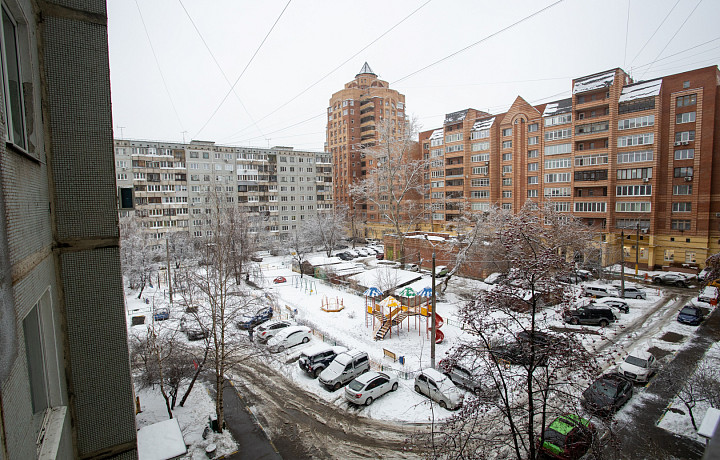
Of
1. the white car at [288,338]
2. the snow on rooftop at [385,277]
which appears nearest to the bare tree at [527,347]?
the white car at [288,338]

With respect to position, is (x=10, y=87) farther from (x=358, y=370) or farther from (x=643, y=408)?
(x=643, y=408)

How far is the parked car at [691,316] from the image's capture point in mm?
19578

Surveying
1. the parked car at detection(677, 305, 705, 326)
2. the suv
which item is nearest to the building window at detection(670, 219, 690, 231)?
the parked car at detection(677, 305, 705, 326)

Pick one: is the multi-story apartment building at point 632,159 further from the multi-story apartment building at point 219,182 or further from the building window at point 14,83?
the building window at point 14,83

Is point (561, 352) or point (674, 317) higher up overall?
point (561, 352)

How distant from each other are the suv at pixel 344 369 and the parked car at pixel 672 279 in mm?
26385

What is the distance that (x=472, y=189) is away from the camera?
4844cm

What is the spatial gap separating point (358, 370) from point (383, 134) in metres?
20.6

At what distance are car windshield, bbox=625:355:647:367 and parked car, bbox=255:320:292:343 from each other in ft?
50.9

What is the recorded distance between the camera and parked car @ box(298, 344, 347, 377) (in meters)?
15.5

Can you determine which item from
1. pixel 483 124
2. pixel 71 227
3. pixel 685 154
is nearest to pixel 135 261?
pixel 71 227

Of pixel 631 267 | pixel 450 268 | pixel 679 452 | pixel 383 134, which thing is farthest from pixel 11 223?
pixel 631 267

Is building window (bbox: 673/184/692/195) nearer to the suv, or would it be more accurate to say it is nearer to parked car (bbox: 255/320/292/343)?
the suv

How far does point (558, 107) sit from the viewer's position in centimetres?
3828
